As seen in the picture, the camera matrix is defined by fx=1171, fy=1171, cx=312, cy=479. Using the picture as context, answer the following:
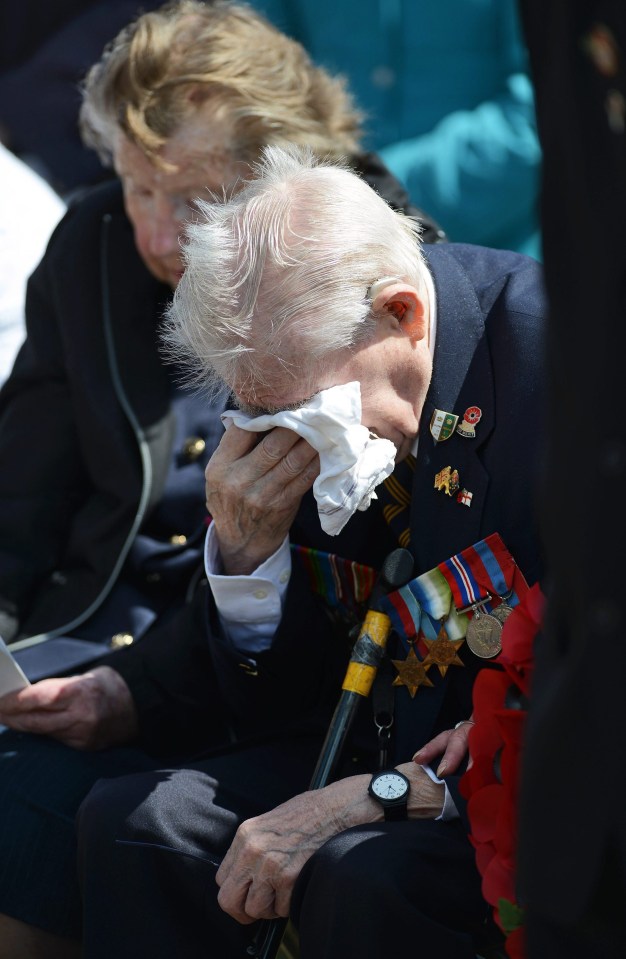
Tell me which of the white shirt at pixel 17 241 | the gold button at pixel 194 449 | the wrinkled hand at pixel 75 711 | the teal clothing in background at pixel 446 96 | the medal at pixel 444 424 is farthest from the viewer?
the teal clothing in background at pixel 446 96

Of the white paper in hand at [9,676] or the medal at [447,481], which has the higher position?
the medal at [447,481]

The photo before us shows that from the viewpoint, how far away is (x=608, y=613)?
103 centimetres

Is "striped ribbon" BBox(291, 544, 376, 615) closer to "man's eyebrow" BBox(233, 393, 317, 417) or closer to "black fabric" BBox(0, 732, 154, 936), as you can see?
"man's eyebrow" BBox(233, 393, 317, 417)

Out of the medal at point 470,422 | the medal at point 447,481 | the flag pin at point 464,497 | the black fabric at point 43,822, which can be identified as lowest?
the black fabric at point 43,822

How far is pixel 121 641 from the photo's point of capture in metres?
2.63

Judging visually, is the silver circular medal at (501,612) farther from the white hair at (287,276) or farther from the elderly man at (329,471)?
the white hair at (287,276)

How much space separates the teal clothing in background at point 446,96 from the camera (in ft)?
10.7

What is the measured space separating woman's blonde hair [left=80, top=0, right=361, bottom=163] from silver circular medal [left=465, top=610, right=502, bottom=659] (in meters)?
1.19

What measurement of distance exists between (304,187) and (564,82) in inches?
42.4

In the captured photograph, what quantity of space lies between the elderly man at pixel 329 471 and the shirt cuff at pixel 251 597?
4.4 inches

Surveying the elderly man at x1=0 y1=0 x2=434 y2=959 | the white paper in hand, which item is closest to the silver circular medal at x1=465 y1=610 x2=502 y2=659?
the elderly man at x1=0 y1=0 x2=434 y2=959

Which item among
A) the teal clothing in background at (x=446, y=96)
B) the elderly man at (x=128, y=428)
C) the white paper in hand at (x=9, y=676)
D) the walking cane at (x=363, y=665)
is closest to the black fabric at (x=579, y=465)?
the walking cane at (x=363, y=665)

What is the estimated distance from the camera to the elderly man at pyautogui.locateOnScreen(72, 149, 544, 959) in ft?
6.02

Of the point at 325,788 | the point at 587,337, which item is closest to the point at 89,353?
the point at 325,788
